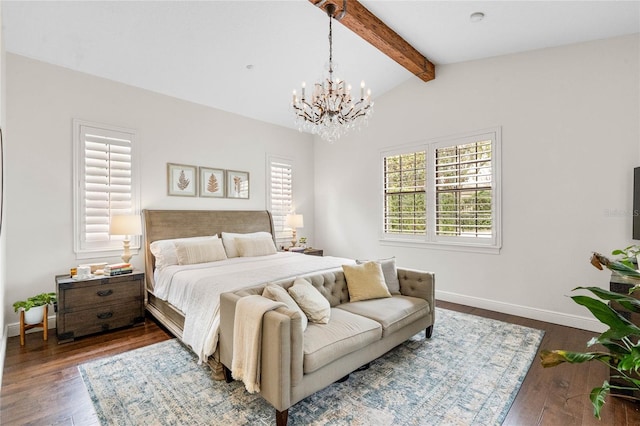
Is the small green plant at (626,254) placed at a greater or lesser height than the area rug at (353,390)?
greater

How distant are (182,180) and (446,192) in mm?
3877

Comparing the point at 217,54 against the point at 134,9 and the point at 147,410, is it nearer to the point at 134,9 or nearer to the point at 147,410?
the point at 134,9

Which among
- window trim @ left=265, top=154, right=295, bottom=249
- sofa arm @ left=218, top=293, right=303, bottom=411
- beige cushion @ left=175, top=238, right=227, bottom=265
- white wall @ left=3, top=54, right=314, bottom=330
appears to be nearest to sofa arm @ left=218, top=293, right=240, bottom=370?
sofa arm @ left=218, top=293, right=303, bottom=411

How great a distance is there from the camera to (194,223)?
175 inches

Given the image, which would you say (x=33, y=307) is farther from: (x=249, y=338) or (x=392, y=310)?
(x=392, y=310)

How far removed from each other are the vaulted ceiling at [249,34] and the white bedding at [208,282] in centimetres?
246

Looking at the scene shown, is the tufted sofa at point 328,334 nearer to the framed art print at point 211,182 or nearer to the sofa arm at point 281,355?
the sofa arm at point 281,355

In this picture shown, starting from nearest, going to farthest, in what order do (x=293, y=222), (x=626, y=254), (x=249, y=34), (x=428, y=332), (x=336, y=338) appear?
(x=626, y=254)
(x=336, y=338)
(x=428, y=332)
(x=249, y=34)
(x=293, y=222)

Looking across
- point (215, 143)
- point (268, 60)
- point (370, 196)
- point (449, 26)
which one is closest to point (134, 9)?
point (268, 60)

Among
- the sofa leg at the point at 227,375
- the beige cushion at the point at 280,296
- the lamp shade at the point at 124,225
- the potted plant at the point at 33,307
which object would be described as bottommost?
the sofa leg at the point at 227,375

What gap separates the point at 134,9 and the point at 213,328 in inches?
118

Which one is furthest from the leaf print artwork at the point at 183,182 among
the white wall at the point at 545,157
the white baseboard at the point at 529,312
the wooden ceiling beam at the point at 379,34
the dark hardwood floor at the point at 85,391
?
the white baseboard at the point at 529,312

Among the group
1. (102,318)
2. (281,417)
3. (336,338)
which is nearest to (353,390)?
(336,338)

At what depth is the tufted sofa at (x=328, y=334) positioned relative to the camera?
1899 mm
